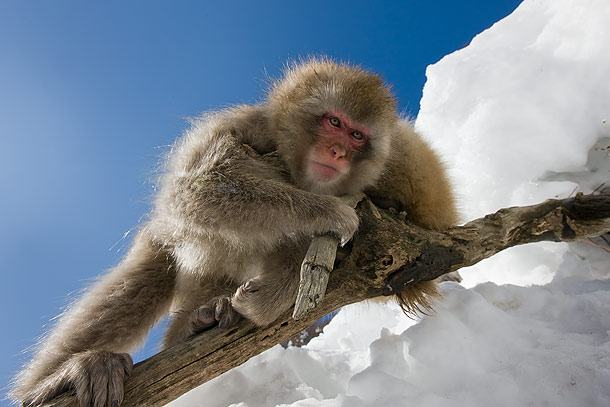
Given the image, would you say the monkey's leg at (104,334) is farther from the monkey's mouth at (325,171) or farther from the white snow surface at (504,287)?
the monkey's mouth at (325,171)

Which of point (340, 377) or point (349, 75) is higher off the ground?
point (349, 75)

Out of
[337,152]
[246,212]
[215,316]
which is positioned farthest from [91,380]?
[337,152]

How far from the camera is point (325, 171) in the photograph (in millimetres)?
2375

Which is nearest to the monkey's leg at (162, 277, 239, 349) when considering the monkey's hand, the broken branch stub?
the monkey's hand

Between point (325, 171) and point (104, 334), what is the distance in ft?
4.93

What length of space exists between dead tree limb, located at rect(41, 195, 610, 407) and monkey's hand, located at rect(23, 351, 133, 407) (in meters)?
0.07

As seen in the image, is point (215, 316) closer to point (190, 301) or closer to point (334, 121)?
point (190, 301)

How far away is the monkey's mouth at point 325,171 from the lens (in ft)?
7.79

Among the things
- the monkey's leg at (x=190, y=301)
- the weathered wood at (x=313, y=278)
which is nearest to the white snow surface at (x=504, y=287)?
the monkey's leg at (x=190, y=301)

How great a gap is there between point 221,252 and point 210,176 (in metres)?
0.47

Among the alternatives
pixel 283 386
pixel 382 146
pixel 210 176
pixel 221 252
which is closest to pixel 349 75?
pixel 382 146

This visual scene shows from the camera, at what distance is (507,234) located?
2.46 meters

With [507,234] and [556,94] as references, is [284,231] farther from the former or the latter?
[556,94]

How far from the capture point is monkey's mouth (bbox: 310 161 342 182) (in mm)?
2375
